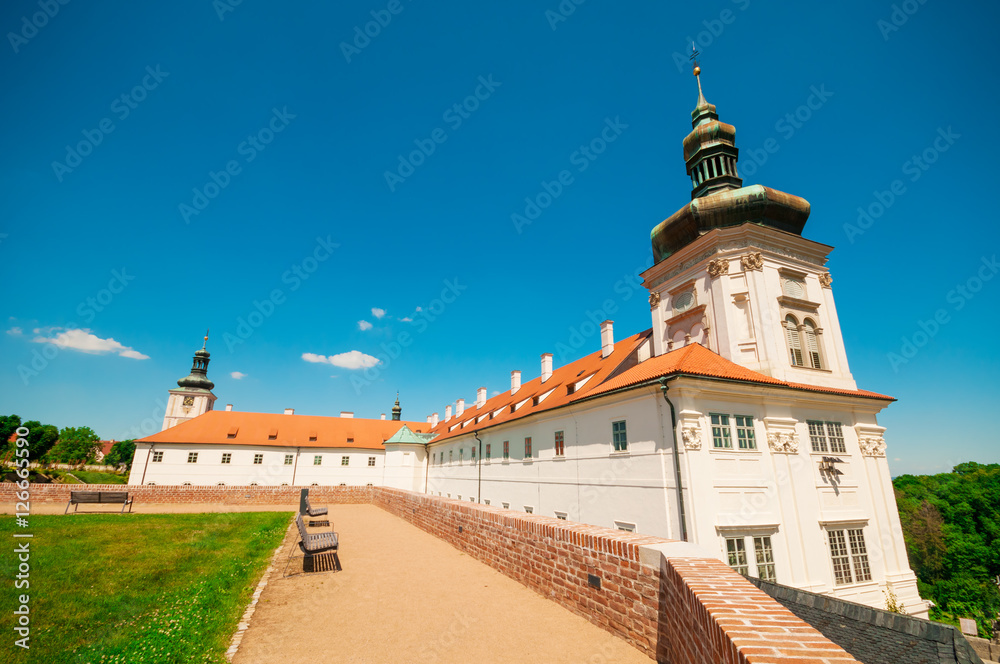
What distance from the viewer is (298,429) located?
45000 mm

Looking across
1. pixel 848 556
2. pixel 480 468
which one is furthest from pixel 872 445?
pixel 480 468

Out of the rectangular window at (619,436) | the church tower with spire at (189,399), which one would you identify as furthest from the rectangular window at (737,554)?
the church tower with spire at (189,399)

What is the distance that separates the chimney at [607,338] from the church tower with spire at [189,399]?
52380 millimetres

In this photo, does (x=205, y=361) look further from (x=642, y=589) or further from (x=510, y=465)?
(x=642, y=589)

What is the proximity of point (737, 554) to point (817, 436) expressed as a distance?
5382 millimetres

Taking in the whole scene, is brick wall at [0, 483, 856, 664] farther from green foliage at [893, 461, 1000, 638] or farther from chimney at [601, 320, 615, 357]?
green foliage at [893, 461, 1000, 638]

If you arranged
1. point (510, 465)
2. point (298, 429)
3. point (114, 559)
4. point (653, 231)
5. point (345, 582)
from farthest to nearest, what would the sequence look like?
point (298, 429) → point (510, 465) → point (653, 231) → point (114, 559) → point (345, 582)

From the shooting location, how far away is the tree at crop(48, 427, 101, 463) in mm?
64562

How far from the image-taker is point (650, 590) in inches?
201

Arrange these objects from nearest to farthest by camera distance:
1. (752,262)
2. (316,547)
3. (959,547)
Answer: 1. (316,547)
2. (752,262)
3. (959,547)

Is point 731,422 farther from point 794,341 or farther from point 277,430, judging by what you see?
point 277,430

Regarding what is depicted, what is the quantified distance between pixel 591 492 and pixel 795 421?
7.04 meters

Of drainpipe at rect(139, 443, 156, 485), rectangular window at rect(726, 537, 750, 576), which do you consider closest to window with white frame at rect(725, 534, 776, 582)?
rectangular window at rect(726, 537, 750, 576)

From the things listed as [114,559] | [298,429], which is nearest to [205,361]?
[298,429]
